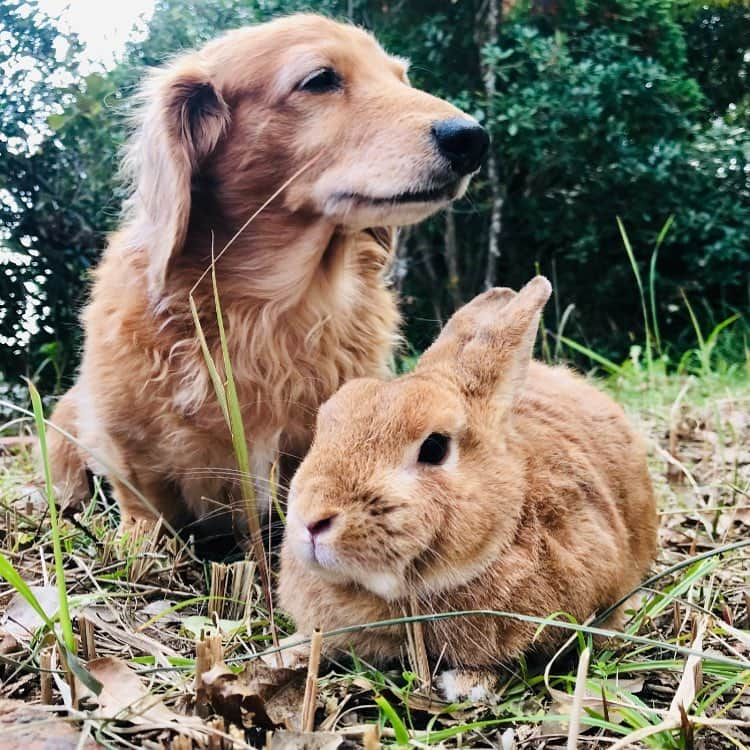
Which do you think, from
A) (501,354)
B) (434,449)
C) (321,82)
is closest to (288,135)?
(321,82)

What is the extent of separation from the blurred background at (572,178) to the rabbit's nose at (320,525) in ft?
8.64

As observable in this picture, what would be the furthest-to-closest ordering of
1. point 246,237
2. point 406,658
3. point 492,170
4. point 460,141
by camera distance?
1. point 492,170
2. point 246,237
3. point 460,141
4. point 406,658

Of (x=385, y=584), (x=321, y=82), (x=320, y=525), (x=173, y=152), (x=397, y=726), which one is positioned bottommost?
(x=397, y=726)

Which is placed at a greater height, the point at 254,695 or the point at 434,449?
the point at 434,449

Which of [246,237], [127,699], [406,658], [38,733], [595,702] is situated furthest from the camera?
[246,237]

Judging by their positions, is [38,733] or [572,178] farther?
[572,178]

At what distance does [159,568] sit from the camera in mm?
1792

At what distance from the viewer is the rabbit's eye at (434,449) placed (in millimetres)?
1247

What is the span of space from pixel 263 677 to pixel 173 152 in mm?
1390

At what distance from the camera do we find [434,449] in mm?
A: 1257

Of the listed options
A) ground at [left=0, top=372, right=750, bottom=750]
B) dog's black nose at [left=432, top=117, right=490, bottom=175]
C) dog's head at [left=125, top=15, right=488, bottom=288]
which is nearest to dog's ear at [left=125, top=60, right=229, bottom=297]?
dog's head at [left=125, top=15, right=488, bottom=288]

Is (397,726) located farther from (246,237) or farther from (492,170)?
(492,170)

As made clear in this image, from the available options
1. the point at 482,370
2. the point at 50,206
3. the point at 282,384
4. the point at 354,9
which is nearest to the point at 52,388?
the point at 50,206

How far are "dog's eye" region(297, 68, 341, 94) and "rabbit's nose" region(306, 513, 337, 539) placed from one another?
4.28ft
